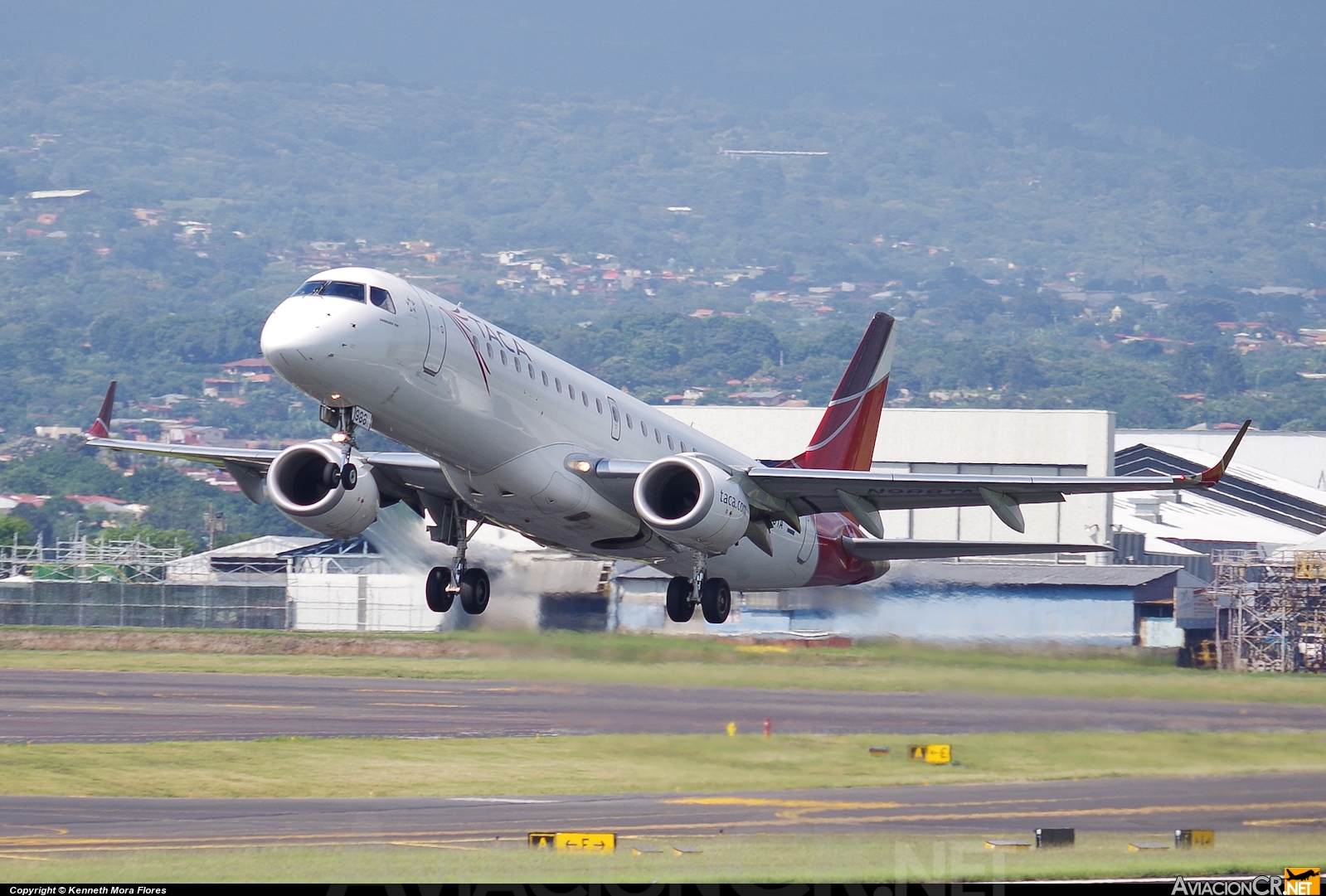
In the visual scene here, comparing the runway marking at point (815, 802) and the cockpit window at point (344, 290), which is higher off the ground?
the cockpit window at point (344, 290)

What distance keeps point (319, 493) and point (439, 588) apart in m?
3.83

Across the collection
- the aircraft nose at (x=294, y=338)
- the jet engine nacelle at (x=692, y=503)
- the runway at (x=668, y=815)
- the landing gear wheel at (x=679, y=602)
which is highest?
the aircraft nose at (x=294, y=338)

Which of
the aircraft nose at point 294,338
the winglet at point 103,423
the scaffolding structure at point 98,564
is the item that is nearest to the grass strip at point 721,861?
the winglet at point 103,423

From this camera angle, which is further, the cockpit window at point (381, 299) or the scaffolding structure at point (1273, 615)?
the scaffolding structure at point (1273, 615)

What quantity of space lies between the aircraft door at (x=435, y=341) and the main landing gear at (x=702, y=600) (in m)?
8.28

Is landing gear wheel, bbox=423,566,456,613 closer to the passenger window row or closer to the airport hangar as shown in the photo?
the airport hangar

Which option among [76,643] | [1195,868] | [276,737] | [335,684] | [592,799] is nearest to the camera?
[1195,868]

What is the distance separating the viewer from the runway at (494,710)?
37.8 meters

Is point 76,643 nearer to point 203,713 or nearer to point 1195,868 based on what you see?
point 203,713

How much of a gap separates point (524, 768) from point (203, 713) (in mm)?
12626

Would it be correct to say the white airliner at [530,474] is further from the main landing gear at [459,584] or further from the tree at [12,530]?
the tree at [12,530]

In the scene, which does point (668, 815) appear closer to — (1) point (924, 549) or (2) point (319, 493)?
(1) point (924, 549)

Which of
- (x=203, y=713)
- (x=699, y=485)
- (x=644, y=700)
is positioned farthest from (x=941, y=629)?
(x=203, y=713)

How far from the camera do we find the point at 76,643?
6278cm
